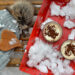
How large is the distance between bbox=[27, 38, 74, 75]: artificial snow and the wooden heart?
14 centimetres

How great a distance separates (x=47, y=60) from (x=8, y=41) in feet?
1.13

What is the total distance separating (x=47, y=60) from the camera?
3.39 ft

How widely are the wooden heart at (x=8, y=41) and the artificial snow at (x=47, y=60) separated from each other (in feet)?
0.45

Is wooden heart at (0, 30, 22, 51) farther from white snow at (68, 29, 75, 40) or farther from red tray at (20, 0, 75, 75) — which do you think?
white snow at (68, 29, 75, 40)

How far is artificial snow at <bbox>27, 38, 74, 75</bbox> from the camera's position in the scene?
998 mm

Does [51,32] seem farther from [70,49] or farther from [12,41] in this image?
[12,41]

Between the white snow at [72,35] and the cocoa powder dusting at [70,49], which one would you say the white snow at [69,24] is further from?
the cocoa powder dusting at [70,49]

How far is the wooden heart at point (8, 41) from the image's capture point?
1030mm

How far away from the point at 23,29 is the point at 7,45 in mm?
181

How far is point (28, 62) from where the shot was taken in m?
1.01

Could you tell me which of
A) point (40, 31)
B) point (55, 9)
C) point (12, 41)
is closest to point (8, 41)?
point (12, 41)

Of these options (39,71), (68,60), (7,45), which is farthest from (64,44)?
(7,45)

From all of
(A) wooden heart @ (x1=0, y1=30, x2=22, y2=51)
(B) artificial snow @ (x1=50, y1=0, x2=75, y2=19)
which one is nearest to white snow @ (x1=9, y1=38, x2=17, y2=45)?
(A) wooden heart @ (x1=0, y1=30, x2=22, y2=51)

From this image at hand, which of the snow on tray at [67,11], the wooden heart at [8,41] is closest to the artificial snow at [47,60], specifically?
the wooden heart at [8,41]
